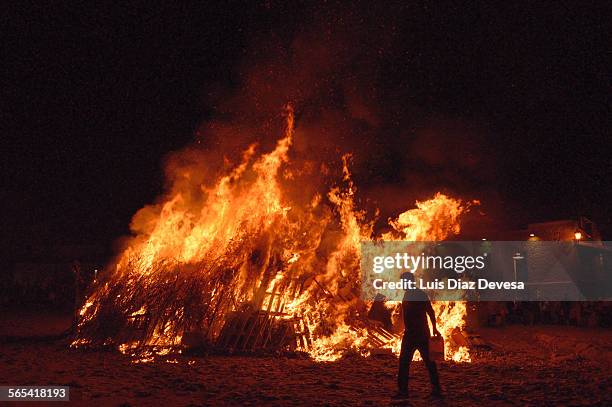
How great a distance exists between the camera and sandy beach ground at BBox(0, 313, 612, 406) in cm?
661

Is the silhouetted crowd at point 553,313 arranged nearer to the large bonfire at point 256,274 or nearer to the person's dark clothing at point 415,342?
the large bonfire at point 256,274

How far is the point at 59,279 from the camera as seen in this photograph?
96.6 ft

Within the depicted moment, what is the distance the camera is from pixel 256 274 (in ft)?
38.0

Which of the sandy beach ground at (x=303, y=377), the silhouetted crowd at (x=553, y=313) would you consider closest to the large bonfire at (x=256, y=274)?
the sandy beach ground at (x=303, y=377)

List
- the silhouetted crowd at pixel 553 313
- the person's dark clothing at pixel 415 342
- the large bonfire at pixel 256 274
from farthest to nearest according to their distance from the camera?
the silhouetted crowd at pixel 553 313 → the large bonfire at pixel 256 274 → the person's dark clothing at pixel 415 342

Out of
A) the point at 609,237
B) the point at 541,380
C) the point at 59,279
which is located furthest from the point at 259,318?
the point at 59,279

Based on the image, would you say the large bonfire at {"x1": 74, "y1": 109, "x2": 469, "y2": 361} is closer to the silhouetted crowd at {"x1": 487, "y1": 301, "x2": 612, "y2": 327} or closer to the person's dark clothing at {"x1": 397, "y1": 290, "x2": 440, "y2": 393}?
the person's dark clothing at {"x1": 397, "y1": 290, "x2": 440, "y2": 393}

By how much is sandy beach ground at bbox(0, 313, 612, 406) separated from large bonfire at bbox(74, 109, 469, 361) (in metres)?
0.78

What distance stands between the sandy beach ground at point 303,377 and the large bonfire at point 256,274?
0.78 metres

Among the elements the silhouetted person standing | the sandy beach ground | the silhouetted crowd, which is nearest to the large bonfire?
the sandy beach ground

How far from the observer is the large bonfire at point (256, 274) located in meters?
10.8

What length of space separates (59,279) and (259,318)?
2327 cm

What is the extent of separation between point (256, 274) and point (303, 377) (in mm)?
3776

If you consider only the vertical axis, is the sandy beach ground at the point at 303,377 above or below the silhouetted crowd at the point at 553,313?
below
